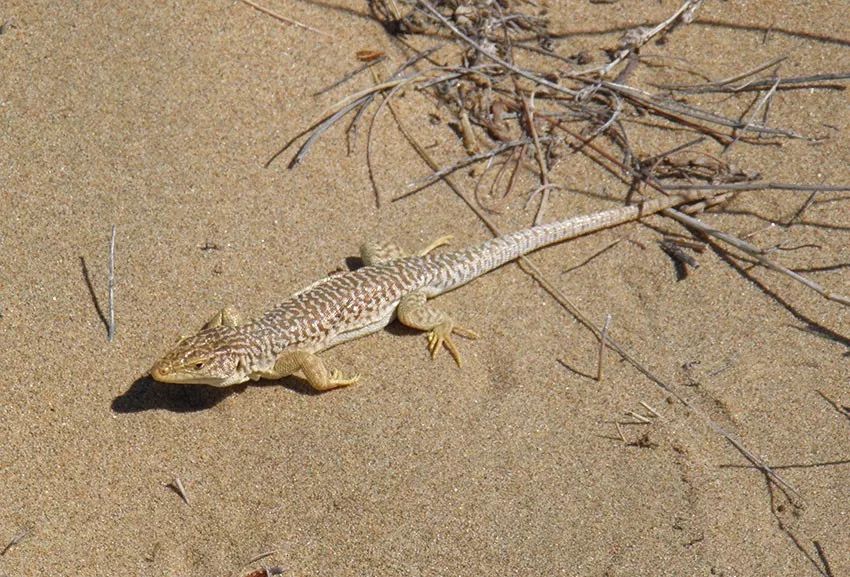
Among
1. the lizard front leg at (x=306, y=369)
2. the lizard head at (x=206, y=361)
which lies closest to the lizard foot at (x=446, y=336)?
the lizard front leg at (x=306, y=369)

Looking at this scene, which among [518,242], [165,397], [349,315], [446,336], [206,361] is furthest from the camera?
[518,242]

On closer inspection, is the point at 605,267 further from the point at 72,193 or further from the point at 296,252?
the point at 72,193

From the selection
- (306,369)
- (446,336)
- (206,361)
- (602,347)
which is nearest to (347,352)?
(306,369)

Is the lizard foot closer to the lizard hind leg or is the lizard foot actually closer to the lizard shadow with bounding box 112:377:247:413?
the lizard hind leg

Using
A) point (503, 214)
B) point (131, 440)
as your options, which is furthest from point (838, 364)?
point (131, 440)

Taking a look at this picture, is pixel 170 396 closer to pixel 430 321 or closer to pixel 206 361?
pixel 206 361

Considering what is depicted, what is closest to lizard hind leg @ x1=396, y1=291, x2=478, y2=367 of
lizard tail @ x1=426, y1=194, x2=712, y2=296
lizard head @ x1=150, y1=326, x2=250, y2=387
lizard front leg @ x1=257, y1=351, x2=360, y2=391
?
lizard tail @ x1=426, y1=194, x2=712, y2=296

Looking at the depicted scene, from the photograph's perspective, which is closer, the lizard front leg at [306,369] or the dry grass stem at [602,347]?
the lizard front leg at [306,369]

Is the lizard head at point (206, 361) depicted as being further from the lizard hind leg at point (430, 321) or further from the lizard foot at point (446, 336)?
the lizard foot at point (446, 336)
